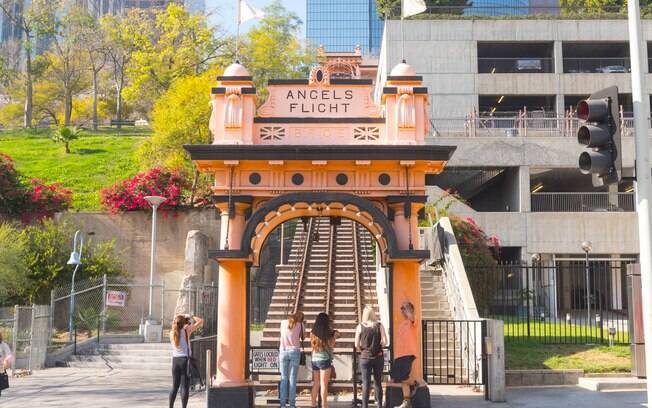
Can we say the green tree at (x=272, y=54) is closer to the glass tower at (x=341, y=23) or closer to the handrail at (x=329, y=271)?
the handrail at (x=329, y=271)

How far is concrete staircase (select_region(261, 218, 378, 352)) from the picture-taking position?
18.6m

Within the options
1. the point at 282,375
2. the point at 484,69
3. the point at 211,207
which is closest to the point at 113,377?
the point at 282,375

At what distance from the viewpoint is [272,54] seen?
137 ft

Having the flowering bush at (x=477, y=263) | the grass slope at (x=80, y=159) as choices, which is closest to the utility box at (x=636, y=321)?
the flowering bush at (x=477, y=263)

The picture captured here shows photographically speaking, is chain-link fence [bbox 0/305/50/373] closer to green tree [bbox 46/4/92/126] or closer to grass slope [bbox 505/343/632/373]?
grass slope [bbox 505/343/632/373]

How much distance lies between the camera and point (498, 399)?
43.6 feet

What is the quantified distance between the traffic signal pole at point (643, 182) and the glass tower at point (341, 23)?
13182cm

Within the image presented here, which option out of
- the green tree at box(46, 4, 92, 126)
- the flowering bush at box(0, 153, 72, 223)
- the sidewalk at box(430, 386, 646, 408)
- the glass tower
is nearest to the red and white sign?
the flowering bush at box(0, 153, 72, 223)

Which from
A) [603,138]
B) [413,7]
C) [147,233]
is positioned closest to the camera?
[603,138]

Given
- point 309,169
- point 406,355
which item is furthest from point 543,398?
point 309,169

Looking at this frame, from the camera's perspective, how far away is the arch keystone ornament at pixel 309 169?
1230 cm

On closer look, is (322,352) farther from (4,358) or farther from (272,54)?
(272,54)

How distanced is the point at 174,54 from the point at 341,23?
98.5 metres

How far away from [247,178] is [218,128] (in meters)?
1.06
